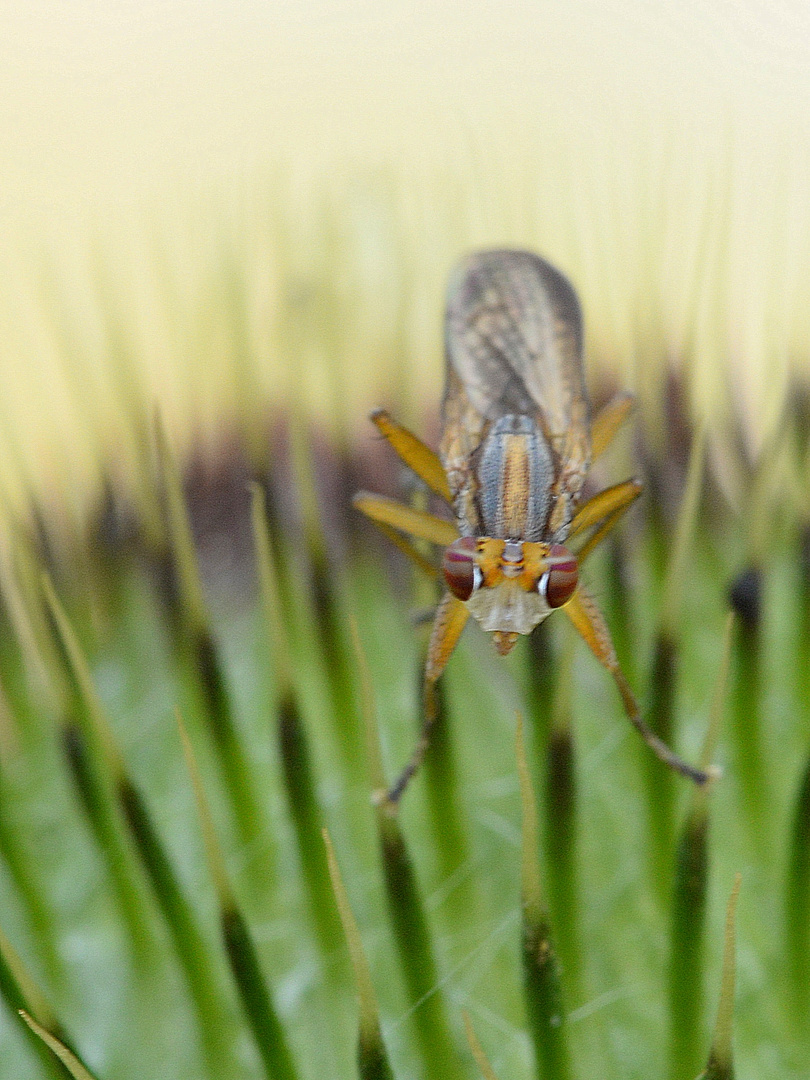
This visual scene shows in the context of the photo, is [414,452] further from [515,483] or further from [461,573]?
[461,573]

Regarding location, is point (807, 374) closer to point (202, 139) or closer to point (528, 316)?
point (528, 316)

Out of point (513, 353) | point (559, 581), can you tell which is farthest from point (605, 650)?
point (513, 353)

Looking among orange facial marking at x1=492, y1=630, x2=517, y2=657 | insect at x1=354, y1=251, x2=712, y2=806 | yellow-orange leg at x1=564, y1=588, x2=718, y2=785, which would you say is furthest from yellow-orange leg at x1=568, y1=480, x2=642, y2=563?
orange facial marking at x1=492, y1=630, x2=517, y2=657

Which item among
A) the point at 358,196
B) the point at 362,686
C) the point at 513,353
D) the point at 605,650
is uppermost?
the point at 358,196

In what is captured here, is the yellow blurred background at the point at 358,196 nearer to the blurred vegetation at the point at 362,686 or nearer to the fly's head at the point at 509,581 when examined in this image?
the blurred vegetation at the point at 362,686

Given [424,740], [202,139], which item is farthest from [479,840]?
[202,139]

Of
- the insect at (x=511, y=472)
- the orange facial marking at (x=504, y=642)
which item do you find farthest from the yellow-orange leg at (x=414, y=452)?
the orange facial marking at (x=504, y=642)

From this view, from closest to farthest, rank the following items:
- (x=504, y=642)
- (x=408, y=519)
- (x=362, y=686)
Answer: (x=362, y=686) < (x=504, y=642) < (x=408, y=519)

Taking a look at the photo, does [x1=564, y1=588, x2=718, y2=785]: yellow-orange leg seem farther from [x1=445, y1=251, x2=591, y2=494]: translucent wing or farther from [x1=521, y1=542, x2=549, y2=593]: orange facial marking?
[x1=445, y1=251, x2=591, y2=494]: translucent wing
